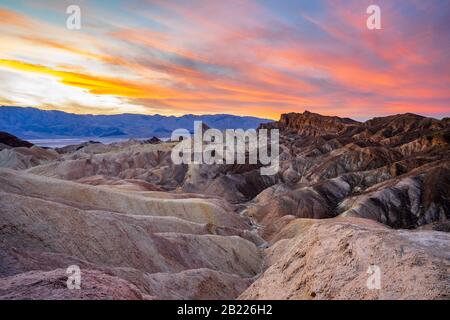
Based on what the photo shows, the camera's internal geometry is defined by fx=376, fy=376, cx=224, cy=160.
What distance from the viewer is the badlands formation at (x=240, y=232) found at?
32.3ft

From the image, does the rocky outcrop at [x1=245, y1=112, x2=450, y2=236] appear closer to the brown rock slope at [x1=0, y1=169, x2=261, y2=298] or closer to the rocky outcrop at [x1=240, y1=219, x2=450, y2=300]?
the brown rock slope at [x1=0, y1=169, x2=261, y2=298]

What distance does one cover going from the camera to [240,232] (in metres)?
47.3

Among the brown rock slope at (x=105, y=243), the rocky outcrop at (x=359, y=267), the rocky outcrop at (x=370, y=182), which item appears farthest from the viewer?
the rocky outcrop at (x=370, y=182)

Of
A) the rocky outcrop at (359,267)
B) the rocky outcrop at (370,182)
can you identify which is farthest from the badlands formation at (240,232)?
the rocky outcrop at (370,182)

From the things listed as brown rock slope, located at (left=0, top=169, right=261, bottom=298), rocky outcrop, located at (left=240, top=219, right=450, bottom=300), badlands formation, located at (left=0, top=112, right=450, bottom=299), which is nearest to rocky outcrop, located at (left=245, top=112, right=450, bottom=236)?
badlands formation, located at (left=0, top=112, right=450, bottom=299)

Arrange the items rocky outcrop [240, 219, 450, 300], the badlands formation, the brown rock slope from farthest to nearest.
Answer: the brown rock slope
the badlands formation
rocky outcrop [240, 219, 450, 300]

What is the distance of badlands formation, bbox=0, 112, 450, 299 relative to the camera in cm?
986

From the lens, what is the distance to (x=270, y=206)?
72.2 metres

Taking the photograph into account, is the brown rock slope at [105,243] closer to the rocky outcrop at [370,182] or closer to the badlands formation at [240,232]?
the badlands formation at [240,232]

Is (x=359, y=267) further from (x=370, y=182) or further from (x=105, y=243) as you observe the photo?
(x=370, y=182)

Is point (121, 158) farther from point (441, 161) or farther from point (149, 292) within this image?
point (149, 292)

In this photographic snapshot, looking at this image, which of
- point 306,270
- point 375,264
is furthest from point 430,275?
point 306,270

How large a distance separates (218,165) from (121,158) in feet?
127

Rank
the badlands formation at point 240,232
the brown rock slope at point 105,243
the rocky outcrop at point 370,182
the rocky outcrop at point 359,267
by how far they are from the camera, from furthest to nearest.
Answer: the rocky outcrop at point 370,182 → the brown rock slope at point 105,243 → the badlands formation at point 240,232 → the rocky outcrop at point 359,267
